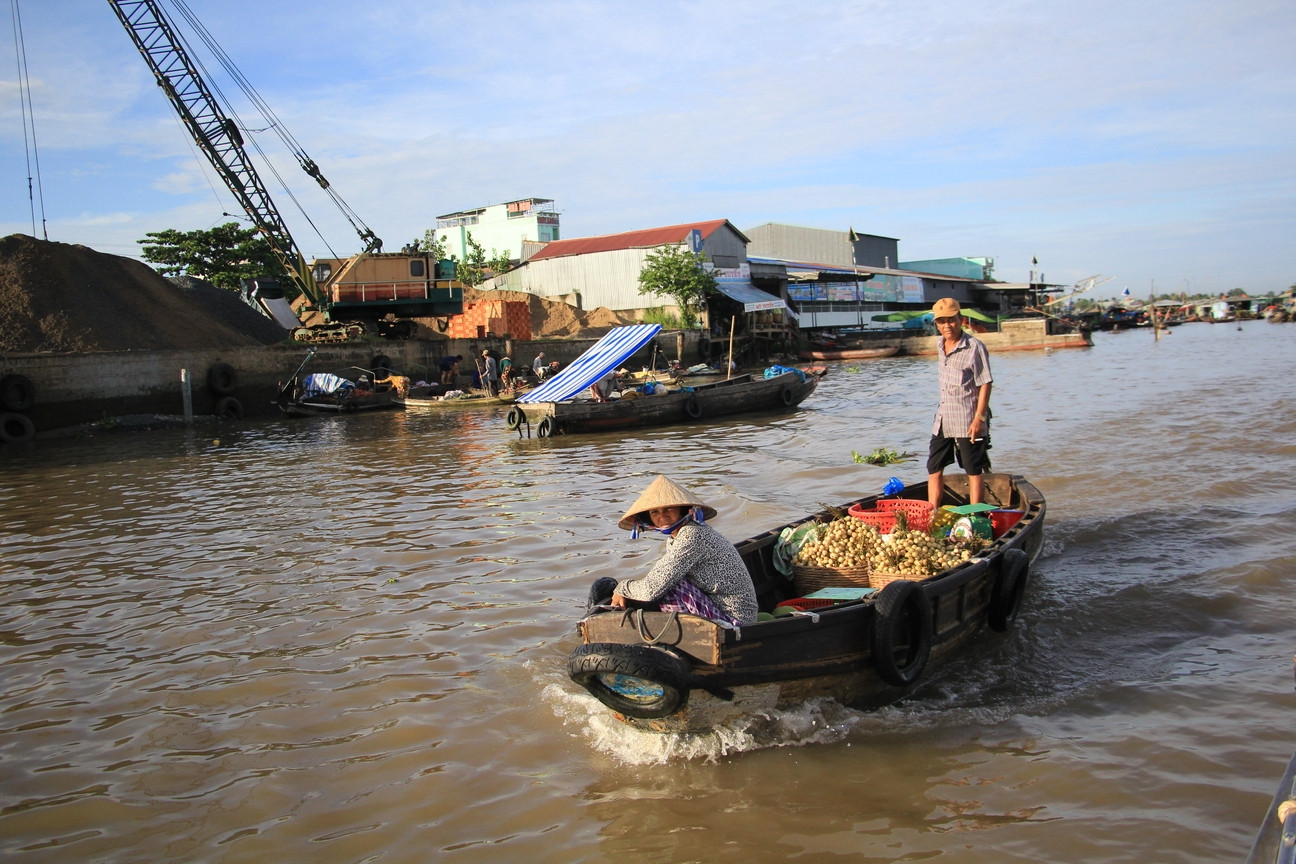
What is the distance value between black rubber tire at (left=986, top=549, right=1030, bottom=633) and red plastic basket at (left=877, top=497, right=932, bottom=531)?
740mm

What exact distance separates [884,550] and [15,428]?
17884 mm

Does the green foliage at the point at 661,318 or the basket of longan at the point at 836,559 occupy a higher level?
the green foliage at the point at 661,318

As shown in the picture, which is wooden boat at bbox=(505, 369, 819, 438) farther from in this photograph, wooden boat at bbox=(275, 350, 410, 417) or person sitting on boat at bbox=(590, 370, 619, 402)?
wooden boat at bbox=(275, 350, 410, 417)

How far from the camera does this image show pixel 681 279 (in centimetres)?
3400

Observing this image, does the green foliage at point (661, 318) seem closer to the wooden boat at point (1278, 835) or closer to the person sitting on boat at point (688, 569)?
the person sitting on boat at point (688, 569)

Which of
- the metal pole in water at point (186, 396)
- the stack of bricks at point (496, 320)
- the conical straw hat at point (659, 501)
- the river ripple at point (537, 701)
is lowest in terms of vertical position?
the river ripple at point (537, 701)

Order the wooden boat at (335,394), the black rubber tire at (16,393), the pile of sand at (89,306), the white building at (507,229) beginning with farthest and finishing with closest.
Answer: the white building at (507,229) < the wooden boat at (335,394) < the pile of sand at (89,306) < the black rubber tire at (16,393)

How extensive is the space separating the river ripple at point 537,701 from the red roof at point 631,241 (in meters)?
26.6

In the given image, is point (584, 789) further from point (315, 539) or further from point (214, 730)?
point (315, 539)

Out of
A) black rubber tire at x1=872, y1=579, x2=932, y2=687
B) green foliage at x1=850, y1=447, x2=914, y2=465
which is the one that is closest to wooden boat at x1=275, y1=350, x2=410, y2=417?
green foliage at x1=850, y1=447, x2=914, y2=465

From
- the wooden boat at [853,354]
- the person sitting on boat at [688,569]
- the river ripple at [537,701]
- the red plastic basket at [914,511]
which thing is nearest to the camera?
the river ripple at [537,701]

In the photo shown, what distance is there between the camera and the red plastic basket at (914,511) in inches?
244

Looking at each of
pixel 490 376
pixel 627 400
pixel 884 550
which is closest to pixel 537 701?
pixel 884 550

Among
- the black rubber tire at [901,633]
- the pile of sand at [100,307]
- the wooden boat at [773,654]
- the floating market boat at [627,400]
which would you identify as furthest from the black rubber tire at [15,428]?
the black rubber tire at [901,633]
